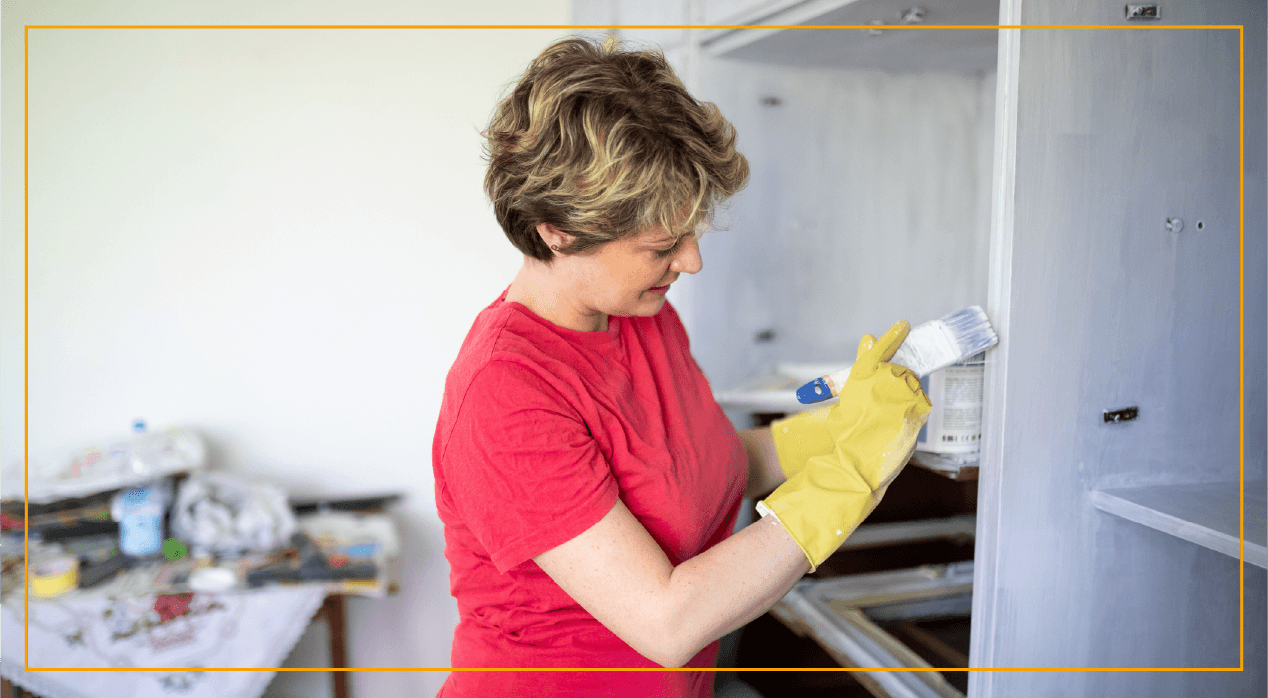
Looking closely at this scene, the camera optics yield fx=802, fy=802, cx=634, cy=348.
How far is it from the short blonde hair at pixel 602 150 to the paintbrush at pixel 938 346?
277 mm

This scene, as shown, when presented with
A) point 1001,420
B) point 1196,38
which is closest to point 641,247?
point 1001,420

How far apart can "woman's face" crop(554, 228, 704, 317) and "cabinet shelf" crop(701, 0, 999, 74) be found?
1.56ft

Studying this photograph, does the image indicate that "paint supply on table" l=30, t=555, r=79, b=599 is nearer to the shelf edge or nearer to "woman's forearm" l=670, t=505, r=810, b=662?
"woman's forearm" l=670, t=505, r=810, b=662

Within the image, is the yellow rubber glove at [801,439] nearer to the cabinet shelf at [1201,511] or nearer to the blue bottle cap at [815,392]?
the blue bottle cap at [815,392]

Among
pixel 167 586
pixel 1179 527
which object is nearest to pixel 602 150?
pixel 1179 527

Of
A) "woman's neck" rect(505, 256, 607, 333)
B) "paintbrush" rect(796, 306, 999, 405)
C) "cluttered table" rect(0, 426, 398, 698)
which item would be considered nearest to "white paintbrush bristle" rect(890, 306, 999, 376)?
"paintbrush" rect(796, 306, 999, 405)

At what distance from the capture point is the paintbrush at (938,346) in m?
0.87

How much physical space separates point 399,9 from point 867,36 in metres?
1.08

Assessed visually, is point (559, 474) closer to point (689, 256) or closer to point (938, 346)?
point (689, 256)

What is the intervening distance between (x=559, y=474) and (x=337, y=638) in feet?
4.09

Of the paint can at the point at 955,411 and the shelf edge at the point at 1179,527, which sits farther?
the paint can at the point at 955,411

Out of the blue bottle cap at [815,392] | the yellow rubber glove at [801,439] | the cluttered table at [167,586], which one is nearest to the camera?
the blue bottle cap at [815,392]

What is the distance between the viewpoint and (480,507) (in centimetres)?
75

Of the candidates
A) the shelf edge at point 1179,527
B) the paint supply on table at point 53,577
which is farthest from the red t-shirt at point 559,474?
the paint supply on table at point 53,577
